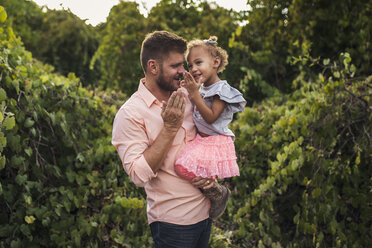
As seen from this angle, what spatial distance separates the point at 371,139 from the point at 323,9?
91.3 inches

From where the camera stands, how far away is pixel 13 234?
2742 mm

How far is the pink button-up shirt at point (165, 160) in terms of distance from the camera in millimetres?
1735

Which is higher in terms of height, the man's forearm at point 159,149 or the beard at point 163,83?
the beard at point 163,83

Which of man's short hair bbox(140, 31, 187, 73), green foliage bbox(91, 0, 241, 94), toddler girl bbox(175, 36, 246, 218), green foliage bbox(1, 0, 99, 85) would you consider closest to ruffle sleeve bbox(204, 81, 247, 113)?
toddler girl bbox(175, 36, 246, 218)

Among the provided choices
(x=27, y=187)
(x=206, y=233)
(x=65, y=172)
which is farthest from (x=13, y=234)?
(x=206, y=233)

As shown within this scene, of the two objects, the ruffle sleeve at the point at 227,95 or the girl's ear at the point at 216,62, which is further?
the girl's ear at the point at 216,62

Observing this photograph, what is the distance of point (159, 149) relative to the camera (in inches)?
66.7

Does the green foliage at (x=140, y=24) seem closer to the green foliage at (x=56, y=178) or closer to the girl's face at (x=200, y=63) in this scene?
the green foliage at (x=56, y=178)

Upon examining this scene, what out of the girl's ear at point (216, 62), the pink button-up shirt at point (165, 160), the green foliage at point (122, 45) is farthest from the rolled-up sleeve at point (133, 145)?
the green foliage at point (122, 45)

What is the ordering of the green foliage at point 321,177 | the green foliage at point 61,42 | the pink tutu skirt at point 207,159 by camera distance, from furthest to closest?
the green foliage at point 61,42 → the green foliage at point 321,177 → the pink tutu skirt at point 207,159

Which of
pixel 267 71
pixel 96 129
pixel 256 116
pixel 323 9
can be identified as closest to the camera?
pixel 96 129

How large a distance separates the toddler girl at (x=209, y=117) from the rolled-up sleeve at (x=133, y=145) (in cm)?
17

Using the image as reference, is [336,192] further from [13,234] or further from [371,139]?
[13,234]

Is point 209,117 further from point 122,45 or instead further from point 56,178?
point 122,45
